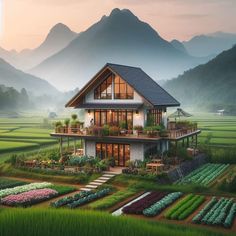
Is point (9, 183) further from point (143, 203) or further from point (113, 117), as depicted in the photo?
point (113, 117)

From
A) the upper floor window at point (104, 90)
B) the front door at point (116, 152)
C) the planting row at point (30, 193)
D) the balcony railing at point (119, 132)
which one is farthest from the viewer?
the upper floor window at point (104, 90)

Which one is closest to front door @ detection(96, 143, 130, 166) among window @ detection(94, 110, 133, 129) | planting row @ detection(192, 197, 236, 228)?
window @ detection(94, 110, 133, 129)

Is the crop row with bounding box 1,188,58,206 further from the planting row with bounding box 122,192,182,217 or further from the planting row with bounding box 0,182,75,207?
the planting row with bounding box 122,192,182,217

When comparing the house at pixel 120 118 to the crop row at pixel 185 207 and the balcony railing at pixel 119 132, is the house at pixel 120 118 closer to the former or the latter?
the balcony railing at pixel 119 132

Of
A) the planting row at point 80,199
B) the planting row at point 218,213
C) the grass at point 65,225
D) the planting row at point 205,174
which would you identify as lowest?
the planting row at point 218,213

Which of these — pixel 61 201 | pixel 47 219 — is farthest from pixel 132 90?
pixel 47 219

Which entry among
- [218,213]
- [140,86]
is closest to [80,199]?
[218,213]

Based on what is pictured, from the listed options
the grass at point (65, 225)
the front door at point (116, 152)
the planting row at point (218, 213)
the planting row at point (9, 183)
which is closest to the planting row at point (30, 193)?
the planting row at point (9, 183)
